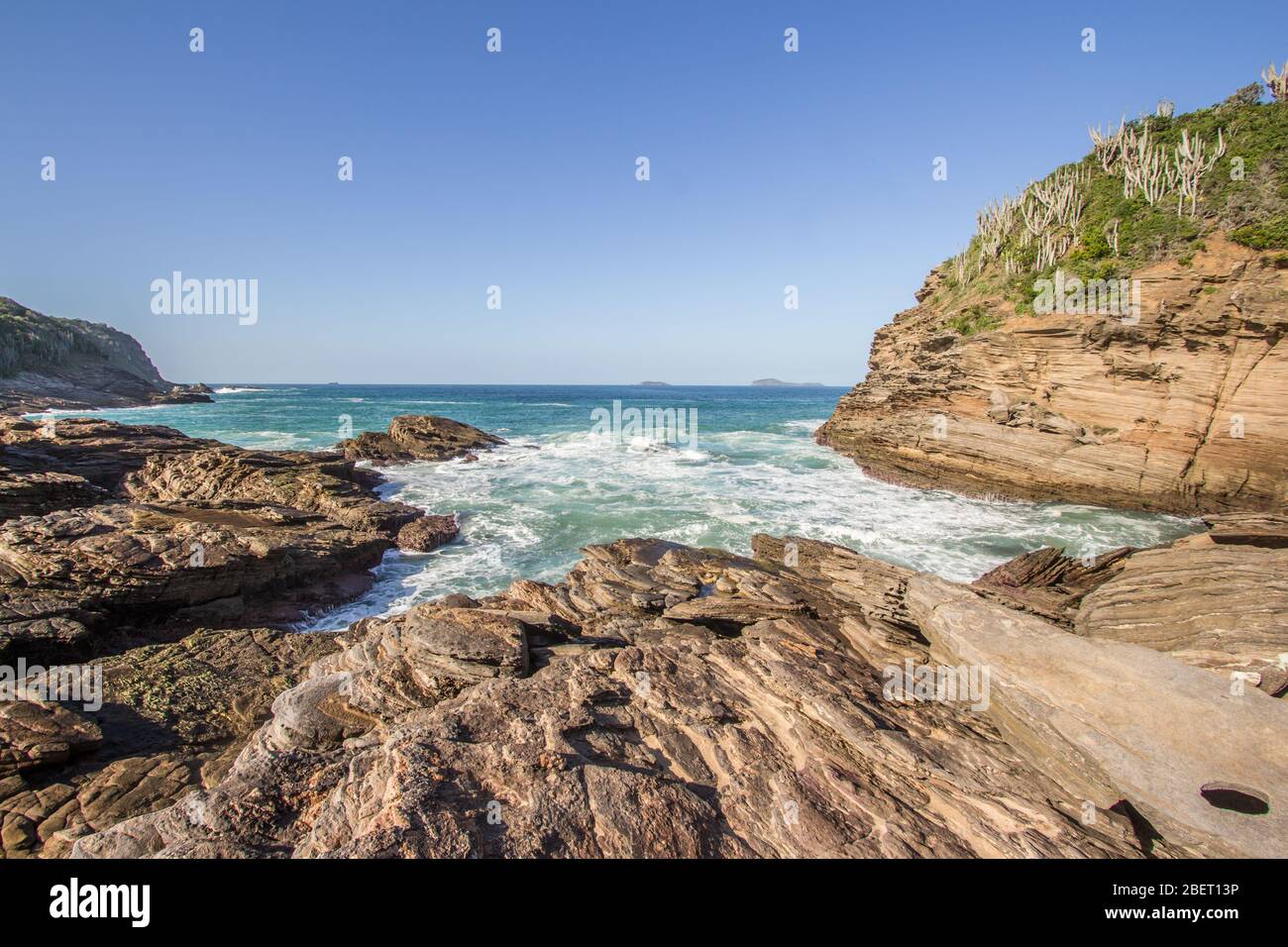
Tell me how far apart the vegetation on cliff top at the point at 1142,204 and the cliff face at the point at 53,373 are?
279ft

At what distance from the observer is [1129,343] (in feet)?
69.4

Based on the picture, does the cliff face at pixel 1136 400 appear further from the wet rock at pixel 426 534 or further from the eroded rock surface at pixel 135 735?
the eroded rock surface at pixel 135 735

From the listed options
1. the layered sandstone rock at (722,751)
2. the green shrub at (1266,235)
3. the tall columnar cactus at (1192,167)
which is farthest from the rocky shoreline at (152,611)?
the tall columnar cactus at (1192,167)

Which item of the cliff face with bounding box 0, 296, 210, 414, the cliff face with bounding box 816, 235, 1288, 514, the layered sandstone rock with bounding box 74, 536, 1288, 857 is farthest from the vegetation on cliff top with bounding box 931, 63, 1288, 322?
the cliff face with bounding box 0, 296, 210, 414

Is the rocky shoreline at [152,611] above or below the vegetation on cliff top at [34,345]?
below

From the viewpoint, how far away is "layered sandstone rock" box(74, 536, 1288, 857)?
452 centimetres

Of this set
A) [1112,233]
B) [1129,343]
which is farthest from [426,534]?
[1112,233]

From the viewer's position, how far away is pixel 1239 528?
12188 millimetres

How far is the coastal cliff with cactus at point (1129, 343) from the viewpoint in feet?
62.1

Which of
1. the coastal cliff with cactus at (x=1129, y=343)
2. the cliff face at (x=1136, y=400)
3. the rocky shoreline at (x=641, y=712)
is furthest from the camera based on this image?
the coastal cliff with cactus at (x=1129, y=343)

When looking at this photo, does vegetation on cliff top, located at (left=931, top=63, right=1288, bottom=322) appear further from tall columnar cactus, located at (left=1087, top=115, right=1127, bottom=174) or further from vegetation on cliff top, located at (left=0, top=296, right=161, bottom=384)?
vegetation on cliff top, located at (left=0, top=296, right=161, bottom=384)

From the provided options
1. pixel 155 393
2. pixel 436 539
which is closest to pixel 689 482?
pixel 436 539

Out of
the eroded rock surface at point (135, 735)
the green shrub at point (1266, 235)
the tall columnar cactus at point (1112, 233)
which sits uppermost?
the tall columnar cactus at point (1112, 233)

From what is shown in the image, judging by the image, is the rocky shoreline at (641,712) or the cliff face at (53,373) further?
the cliff face at (53,373)
